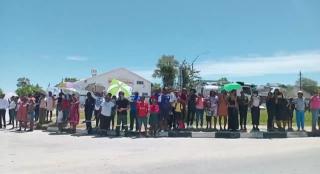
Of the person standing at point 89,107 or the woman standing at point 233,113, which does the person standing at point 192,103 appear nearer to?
the woman standing at point 233,113

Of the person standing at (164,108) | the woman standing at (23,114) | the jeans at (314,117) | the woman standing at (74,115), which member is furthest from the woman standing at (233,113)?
the woman standing at (23,114)

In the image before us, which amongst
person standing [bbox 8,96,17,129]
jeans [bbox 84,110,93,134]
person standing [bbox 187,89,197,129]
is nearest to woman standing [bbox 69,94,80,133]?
jeans [bbox 84,110,93,134]

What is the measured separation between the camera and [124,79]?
87.1 metres

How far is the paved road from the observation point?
1165 cm

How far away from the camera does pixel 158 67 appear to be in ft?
302

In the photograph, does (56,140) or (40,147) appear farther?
(56,140)

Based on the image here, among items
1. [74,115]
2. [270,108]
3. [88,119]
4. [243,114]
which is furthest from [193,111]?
[74,115]

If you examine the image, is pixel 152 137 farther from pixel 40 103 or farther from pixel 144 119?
pixel 40 103

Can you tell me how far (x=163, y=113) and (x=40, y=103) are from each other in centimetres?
756

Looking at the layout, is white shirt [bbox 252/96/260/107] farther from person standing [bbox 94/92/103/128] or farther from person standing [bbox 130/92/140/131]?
person standing [bbox 94/92/103/128]

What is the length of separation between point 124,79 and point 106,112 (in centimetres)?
6566

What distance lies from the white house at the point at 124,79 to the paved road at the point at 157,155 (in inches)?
2544

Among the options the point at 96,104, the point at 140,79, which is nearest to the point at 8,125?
the point at 96,104

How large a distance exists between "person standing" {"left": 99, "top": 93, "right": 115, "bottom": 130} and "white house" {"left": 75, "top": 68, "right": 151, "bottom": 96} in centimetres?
6043
